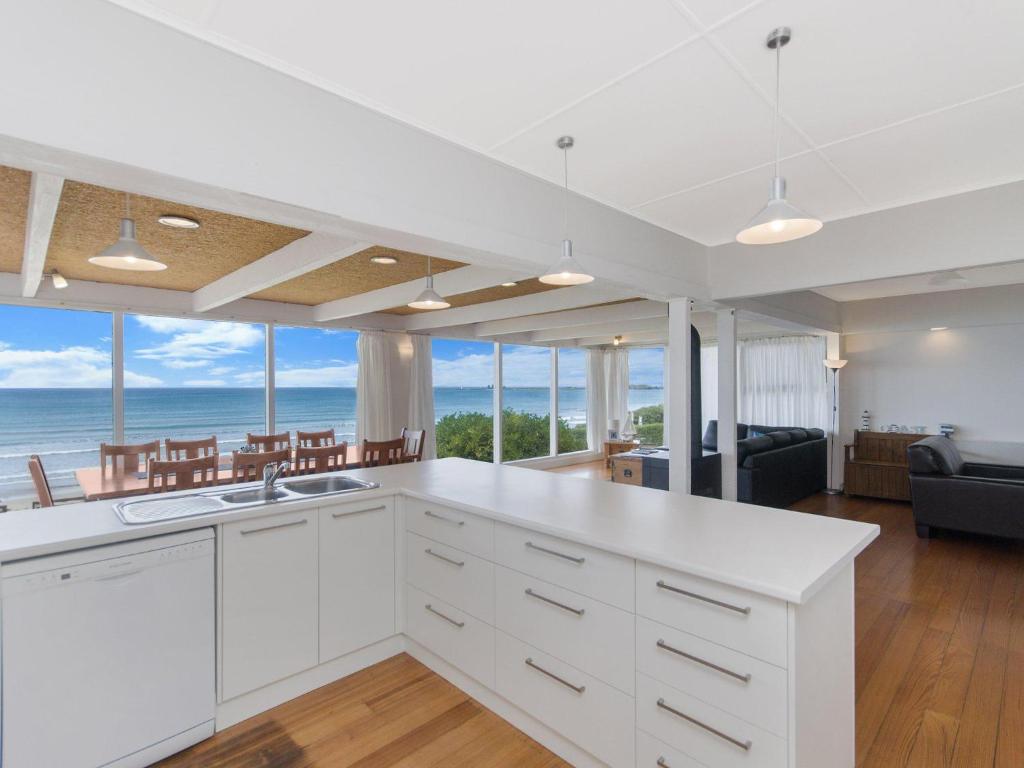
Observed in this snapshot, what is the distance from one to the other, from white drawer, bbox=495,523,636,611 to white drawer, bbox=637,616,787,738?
0.42ft

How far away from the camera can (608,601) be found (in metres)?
1.67

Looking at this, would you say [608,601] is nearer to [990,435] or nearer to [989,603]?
[989,603]

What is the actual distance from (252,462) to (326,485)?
110 centimetres

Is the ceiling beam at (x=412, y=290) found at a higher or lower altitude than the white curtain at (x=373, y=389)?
higher

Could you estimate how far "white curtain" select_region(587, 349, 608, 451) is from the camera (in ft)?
31.6

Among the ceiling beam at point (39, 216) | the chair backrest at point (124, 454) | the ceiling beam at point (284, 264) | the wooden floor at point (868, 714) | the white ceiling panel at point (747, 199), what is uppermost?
the white ceiling panel at point (747, 199)

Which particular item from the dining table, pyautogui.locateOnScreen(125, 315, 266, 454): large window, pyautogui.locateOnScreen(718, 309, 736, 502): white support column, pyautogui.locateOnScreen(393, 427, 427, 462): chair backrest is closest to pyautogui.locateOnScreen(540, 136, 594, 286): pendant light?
pyautogui.locateOnScreen(718, 309, 736, 502): white support column

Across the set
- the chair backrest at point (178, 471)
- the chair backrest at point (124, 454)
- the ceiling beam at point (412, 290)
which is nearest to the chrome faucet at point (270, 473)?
the chair backrest at point (178, 471)

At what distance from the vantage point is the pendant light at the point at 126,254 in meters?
2.32

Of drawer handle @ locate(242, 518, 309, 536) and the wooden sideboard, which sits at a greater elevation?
drawer handle @ locate(242, 518, 309, 536)

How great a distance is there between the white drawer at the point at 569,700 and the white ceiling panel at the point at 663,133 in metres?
2.12

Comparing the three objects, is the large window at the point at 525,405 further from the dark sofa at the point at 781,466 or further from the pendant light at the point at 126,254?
the pendant light at the point at 126,254

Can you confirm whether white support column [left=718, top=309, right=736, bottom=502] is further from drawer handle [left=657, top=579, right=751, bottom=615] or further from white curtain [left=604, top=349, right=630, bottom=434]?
white curtain [left=604, top=349, right=630, bottom=434]

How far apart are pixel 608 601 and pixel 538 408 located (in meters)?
7.98
